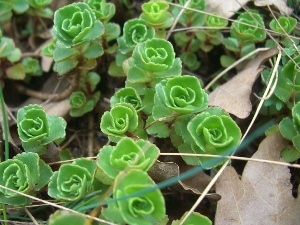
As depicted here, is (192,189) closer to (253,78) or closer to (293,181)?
(293,181)

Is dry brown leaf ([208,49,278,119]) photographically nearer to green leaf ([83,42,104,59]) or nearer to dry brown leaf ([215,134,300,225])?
dry brown leaf ([215,134,300,225])

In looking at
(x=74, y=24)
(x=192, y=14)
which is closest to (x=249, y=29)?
(x=192, y=14)

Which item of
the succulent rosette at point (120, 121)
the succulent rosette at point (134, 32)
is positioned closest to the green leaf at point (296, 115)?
the succulent rosette at point (120, 121)

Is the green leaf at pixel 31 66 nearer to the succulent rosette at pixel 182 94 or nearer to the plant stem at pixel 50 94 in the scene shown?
the plant stem at pixel 50 94

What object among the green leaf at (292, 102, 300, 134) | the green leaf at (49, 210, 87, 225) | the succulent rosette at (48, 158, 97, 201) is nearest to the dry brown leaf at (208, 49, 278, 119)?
the green leaf at (292, 102, 300, 134)

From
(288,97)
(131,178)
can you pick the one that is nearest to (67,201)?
(131,178)

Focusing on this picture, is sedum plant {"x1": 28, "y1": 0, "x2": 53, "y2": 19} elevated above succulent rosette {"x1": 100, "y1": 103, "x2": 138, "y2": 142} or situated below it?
above

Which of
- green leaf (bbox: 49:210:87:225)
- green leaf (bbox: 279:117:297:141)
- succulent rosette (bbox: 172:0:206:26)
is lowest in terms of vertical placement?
green leaf (bbox: 49:210:87:225)
